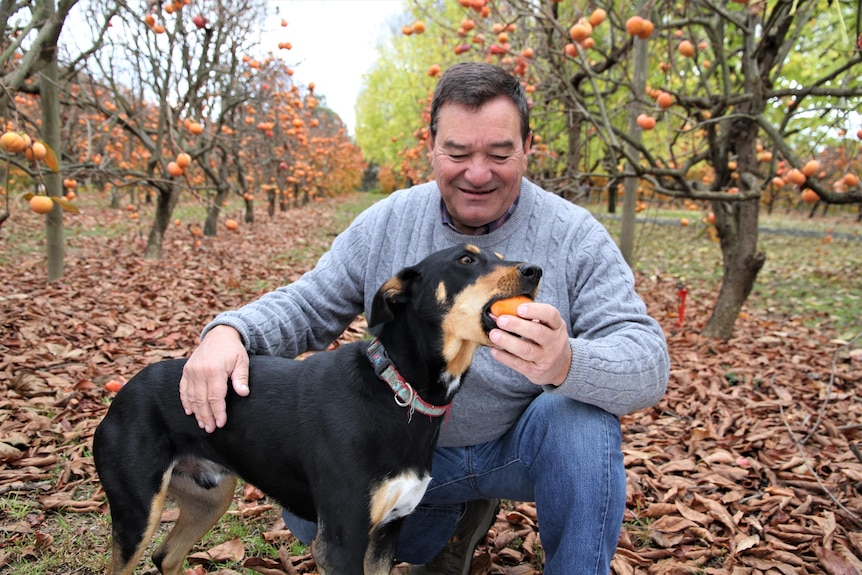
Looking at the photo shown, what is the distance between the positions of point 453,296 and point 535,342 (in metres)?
0.49

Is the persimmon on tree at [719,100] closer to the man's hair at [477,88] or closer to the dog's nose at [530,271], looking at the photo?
the man's hair at [477,88]

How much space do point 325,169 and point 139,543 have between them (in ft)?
97.5

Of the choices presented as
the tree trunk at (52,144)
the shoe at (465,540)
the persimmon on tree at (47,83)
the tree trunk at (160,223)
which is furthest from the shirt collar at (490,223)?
the tree trunk at (160,223)

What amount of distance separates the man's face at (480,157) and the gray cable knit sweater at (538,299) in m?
0.16

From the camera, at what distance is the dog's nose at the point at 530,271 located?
2217 mm

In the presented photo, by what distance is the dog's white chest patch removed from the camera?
7.28 feet

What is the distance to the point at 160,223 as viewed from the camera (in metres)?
9.88

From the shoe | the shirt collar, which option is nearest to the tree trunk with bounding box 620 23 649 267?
the shirt collar

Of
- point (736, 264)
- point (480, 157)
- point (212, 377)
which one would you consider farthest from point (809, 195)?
point (212, 377)

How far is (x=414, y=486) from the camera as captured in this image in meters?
2.31

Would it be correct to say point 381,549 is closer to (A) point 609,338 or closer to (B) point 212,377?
(B) point 212,377

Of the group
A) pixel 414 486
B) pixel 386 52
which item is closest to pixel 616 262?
pixel 414 486

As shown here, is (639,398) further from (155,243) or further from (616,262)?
(155,243)

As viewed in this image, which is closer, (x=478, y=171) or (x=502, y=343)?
(x=502, y=343)
